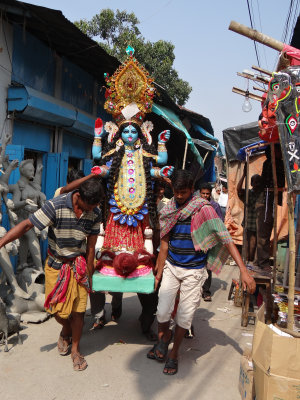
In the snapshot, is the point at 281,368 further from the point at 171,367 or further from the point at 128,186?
the point at 128,186

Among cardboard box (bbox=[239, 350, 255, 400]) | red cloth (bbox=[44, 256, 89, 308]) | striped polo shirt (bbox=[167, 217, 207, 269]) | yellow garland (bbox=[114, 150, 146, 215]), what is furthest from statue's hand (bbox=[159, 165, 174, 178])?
cardboard box (bbox=[239, 350, 255, 400])

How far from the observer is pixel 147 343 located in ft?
13.4

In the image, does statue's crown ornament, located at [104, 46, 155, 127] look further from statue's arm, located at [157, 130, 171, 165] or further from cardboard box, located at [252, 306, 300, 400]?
cardboard box, located at [252, 306, 300, 400]

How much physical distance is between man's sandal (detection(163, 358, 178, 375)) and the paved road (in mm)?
45

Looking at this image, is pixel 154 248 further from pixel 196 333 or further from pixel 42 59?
pixel 42 59

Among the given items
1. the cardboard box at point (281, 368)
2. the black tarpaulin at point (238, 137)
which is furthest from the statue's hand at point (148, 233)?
the black tarpaulin at point (238, 137)

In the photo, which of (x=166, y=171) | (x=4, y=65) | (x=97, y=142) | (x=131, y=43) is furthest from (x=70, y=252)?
(x=131, y=43)

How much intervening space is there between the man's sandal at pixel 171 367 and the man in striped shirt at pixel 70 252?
737mm

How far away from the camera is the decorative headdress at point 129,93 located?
15.3 ft

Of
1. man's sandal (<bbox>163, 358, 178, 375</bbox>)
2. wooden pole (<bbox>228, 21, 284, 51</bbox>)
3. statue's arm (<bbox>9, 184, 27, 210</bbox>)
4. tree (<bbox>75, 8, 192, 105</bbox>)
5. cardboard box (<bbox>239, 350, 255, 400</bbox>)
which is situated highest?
tree (<bbox>75, 8, 192, 105</bbox>)

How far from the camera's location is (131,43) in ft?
54.9

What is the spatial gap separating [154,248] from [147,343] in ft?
3.53

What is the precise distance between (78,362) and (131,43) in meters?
15.8

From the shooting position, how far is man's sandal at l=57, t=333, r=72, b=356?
142 inches
